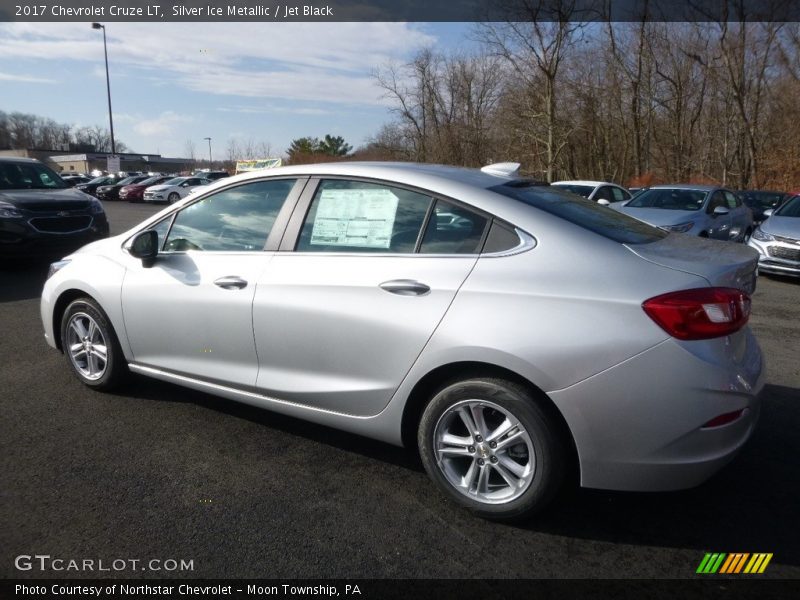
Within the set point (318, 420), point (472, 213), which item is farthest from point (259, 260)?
point (472, 213)

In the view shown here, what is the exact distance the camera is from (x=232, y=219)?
3809 millimetres

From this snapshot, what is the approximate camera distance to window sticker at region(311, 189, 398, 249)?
10.7 ft

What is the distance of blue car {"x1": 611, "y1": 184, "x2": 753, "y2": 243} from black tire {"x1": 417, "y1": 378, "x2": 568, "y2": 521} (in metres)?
8.81

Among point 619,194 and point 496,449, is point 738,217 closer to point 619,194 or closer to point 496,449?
point 619,194

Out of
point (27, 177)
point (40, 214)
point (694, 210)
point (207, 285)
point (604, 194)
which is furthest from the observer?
point (604, 194)

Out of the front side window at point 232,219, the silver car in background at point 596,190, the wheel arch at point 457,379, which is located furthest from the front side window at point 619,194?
the wheel arch at point 457,379

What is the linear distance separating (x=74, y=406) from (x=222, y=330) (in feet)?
4.85

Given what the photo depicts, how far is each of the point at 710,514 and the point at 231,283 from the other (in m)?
2.78

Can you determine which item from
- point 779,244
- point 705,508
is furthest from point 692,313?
point 779,244

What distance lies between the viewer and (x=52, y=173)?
36.1 ft

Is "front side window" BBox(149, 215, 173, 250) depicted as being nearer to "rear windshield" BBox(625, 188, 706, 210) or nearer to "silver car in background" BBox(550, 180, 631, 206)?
"rear windshield" BBox(625, 188, 706, 210)

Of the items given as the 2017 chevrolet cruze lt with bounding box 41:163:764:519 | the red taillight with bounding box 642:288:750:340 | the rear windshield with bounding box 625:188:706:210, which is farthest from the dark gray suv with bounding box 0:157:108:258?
the rear windshield with bounding box 625:188:706:210

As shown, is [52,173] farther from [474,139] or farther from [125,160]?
[125,160]

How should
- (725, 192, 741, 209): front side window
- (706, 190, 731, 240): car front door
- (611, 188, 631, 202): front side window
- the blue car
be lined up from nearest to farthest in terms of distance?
1. the blue car
2. (706, 190, 731, 240): car front door
3. (725, 192, 741, 209): front side window
4. (611, 188, 631, 202): front side window
